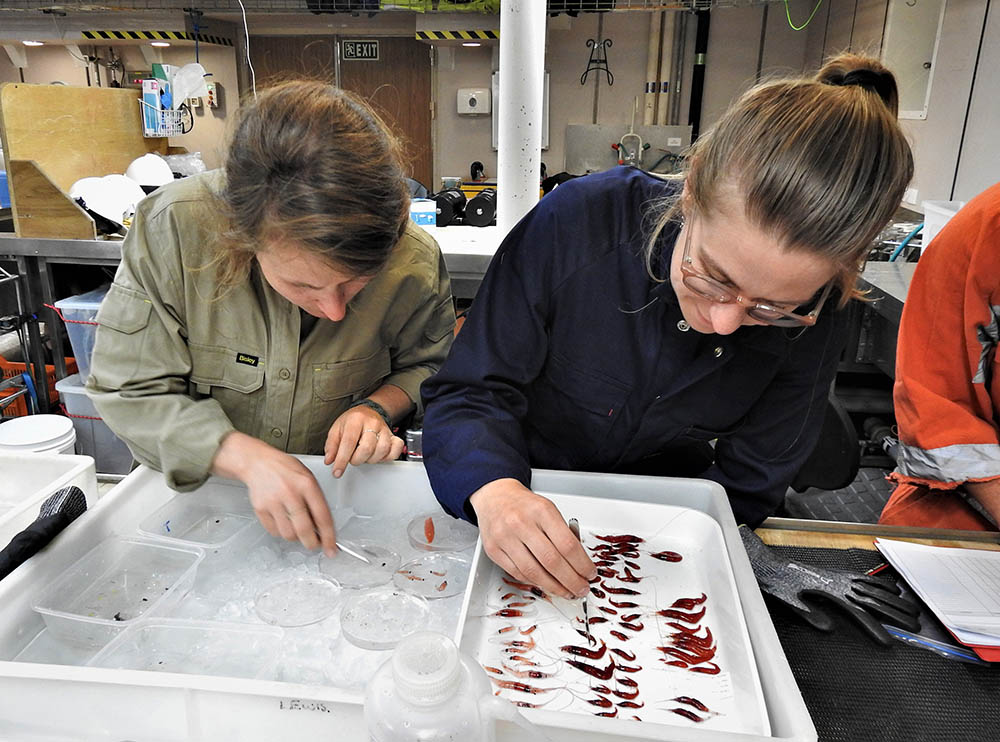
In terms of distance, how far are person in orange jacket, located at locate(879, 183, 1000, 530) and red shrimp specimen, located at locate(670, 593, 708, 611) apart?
820 mm

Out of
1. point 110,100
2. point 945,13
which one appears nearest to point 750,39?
point 945,13

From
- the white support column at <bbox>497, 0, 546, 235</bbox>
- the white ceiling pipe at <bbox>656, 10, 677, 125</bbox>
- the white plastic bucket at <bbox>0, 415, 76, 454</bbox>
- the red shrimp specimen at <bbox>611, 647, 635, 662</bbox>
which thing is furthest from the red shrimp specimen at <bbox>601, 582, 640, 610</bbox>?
the white ceiling pipe at <bbox>656, 10, 677, 125</bbox>

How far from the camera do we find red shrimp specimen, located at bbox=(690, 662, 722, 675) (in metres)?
0.86

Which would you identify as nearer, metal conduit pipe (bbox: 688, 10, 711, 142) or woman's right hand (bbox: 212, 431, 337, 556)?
woman's right hand (bbox: 212, 431, 337, 556)

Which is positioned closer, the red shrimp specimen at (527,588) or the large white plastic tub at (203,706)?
the large white plastic tub at (203,706)

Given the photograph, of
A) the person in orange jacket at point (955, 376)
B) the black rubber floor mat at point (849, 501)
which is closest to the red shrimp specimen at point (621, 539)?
the person in orange jacket at point (955, 376)

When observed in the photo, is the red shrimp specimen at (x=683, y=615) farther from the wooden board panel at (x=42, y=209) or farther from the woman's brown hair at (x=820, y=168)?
the wooden board panel at (x=42, y=209)

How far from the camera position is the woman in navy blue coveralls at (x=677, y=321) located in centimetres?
84

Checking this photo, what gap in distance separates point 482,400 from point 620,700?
0.49 m

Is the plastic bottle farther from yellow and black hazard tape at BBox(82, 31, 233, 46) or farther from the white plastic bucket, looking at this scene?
yellow and black hazard tape at BBox(82, 31, 233, 46)

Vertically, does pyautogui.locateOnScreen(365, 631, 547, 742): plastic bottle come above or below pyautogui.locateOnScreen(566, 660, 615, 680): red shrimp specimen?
above

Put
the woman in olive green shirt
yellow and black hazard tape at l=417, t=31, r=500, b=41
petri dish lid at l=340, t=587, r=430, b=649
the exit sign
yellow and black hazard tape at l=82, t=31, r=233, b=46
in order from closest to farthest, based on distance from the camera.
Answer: petri dish lid at l=340, t=587, r=430, b=649 → the woman in olive green shirt → yellow and black hazard tape at l=417, t=31, r=500, b=41 → yellow and black hazard tape at l=82, t=31, r=233, b=46 → the exit sign

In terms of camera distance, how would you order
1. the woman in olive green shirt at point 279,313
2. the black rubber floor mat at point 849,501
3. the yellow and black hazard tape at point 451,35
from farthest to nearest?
the yellow and black hazard tape at point 451,35 < the black rubber floor mat at point 849,501 < the woman in olive green shirt at point 279,313

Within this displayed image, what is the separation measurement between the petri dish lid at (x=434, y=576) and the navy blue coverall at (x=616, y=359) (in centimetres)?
8
